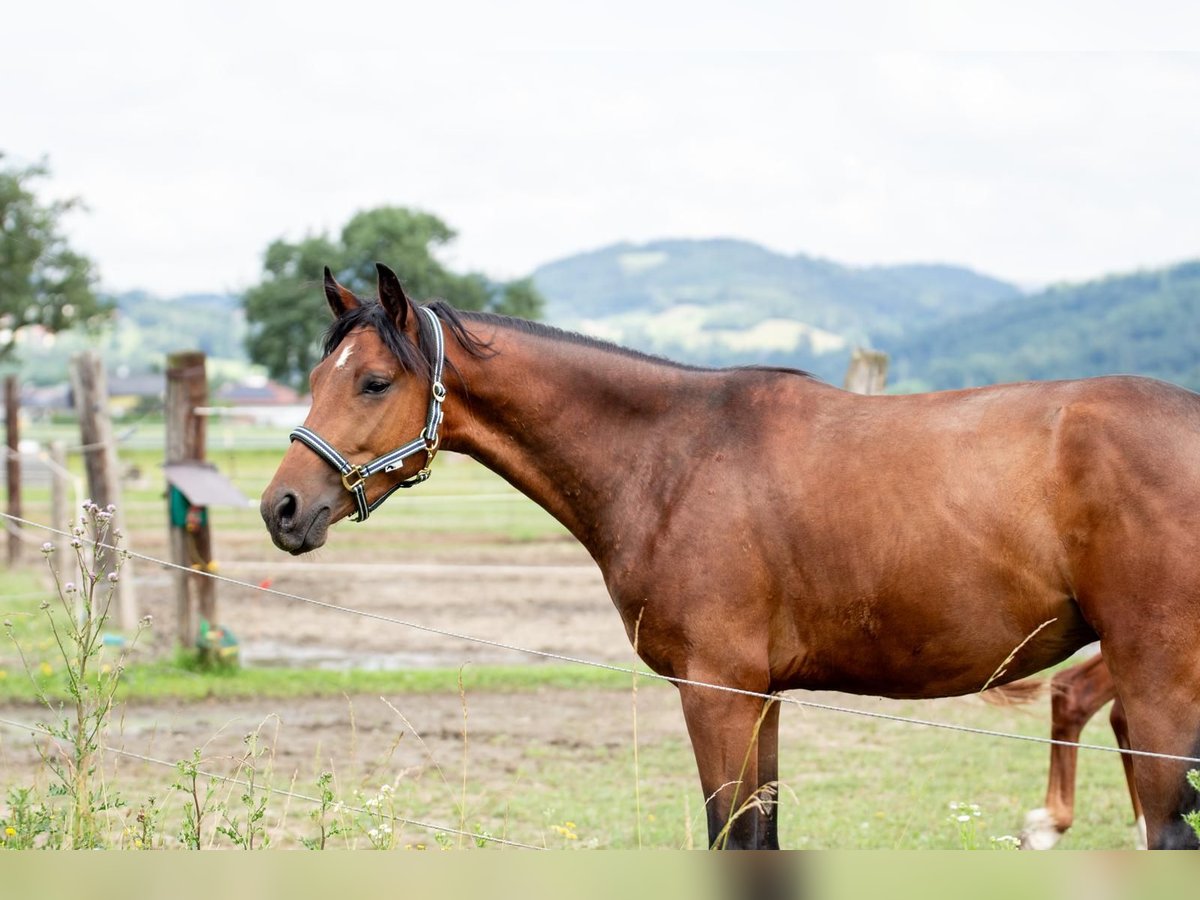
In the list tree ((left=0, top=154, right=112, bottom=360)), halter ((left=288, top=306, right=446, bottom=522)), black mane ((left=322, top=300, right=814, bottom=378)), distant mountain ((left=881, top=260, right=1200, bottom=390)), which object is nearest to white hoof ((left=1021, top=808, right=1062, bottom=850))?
black mane ((left=322, top=300, right=814, bottom=378))

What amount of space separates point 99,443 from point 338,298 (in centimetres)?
762

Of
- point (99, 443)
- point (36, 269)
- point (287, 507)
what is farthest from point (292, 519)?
point (36, 269)

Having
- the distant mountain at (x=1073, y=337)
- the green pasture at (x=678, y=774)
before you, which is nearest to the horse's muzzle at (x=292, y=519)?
the green pasture at (x=678, y=774)

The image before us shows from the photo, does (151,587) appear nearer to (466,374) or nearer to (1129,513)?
(466,374)

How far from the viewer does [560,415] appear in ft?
15.1

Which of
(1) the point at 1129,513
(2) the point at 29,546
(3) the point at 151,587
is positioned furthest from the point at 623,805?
(2) the point at 29,546

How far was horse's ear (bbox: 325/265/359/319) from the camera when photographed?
14.8ft

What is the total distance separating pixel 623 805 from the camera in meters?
6.57

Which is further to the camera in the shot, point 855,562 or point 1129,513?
point 855,562

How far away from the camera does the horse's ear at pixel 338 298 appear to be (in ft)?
14.8

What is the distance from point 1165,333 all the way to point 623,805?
304 ft

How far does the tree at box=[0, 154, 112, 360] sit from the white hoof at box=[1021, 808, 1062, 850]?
56.3m

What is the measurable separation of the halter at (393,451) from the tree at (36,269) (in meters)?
56.0

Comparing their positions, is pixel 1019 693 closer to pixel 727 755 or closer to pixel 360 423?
pixel 727 755
